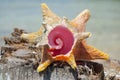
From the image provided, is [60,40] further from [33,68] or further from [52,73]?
[33,68]

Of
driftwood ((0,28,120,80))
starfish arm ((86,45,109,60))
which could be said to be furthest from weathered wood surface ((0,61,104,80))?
starfish arm ((86,45,109,60))

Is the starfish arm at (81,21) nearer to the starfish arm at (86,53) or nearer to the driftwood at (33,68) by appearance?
the starfish arm at (86,53)

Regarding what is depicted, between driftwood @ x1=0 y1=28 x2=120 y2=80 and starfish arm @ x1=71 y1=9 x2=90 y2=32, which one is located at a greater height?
starfish arm @ x1=71 y1=9 x2=90 y2=32

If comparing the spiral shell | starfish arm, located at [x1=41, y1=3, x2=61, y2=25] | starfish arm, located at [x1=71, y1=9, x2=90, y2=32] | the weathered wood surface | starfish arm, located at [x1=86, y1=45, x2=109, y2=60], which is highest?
starfish arm, located at [x1=41, y1=3, x2=61, y2=25]

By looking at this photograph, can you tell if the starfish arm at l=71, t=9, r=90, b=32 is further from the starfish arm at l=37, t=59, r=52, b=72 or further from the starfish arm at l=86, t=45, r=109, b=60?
the starfish arm at l=37, t=59, r=52, b=72

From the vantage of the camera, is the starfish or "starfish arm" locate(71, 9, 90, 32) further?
"starfish arm" locate(71, 9, 90, 32)

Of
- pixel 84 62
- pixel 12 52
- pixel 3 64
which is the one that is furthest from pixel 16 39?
pixel 84 62

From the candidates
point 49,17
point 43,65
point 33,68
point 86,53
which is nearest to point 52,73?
point 43,65

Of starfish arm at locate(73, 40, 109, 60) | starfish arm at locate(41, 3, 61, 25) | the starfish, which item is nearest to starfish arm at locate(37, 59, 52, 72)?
the starfish
